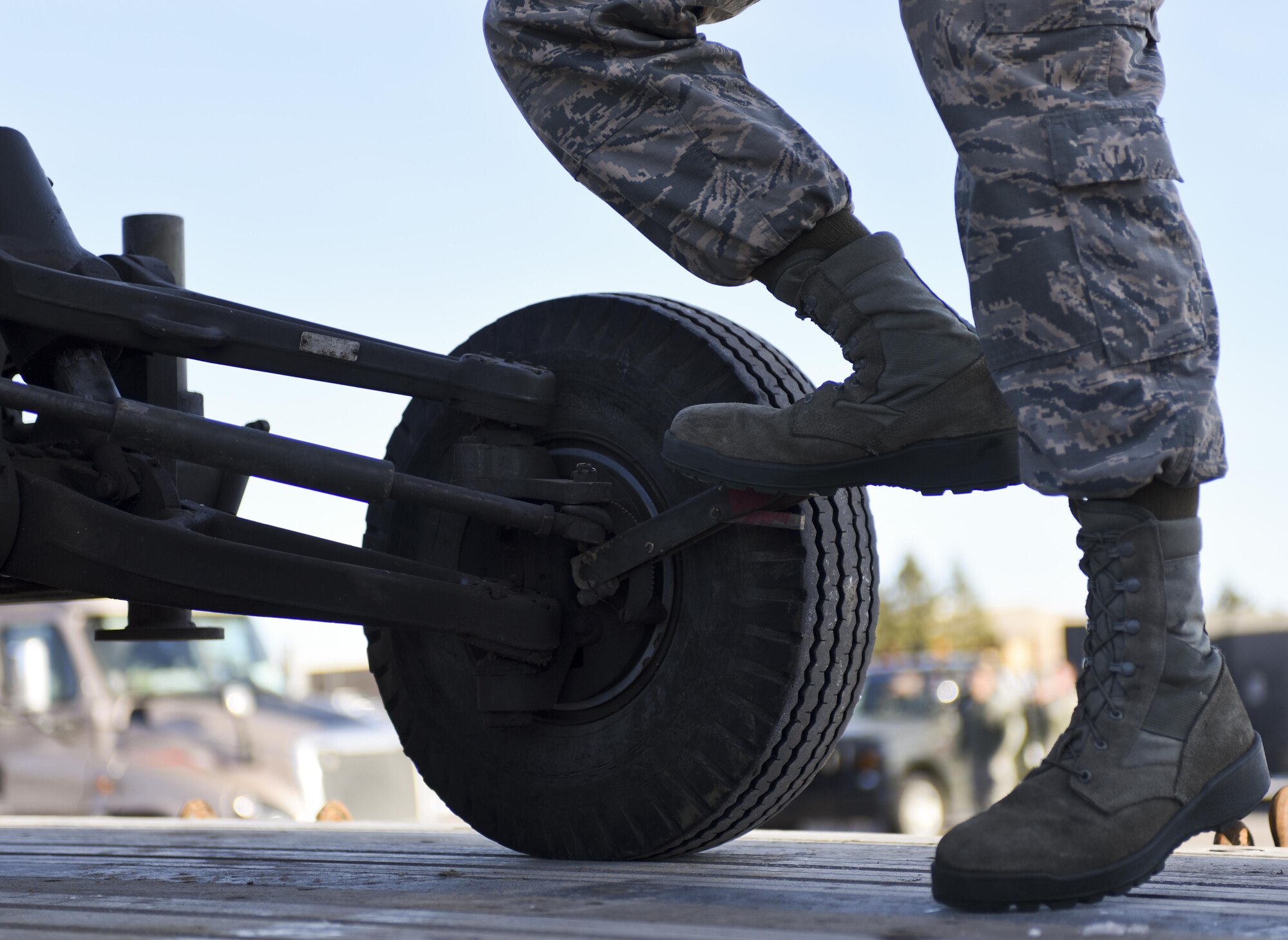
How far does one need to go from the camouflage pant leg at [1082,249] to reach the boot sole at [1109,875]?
32 centimetres

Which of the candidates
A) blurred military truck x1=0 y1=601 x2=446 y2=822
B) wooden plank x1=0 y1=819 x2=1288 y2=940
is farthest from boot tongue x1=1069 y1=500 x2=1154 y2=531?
blurred military truck x1=0 y1=601 x2=446 y2=822

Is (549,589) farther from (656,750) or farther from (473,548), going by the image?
(656,750)

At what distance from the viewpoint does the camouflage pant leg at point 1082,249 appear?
1469 millimetres

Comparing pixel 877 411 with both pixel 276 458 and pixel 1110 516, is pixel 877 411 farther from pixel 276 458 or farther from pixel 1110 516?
pixel 276 458

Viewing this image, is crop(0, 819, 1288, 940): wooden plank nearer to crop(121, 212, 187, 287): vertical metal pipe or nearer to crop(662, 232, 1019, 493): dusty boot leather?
crop(662, 232, 1019, 493): dusty boot leather

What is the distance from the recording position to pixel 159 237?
9.95 feet

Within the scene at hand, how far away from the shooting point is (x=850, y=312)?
1.82 m

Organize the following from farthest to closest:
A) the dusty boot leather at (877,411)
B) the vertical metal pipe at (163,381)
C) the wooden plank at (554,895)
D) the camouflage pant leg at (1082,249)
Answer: the vertical metal pipe at (163,381) → the dusty boot leather at (877,411) → the camouflage pant leg at (1082,249) → the wooden plank at (554,895)

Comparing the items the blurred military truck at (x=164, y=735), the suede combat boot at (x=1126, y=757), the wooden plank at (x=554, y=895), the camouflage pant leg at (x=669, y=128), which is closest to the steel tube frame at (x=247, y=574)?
the wooden plank at (x=554, y=895)

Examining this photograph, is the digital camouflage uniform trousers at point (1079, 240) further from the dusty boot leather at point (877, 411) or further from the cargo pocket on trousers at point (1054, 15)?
the dusty boot leather at point (877, 411)

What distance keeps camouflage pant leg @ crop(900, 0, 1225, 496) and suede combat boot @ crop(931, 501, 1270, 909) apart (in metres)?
0.09

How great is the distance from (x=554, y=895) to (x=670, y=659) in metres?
0.51

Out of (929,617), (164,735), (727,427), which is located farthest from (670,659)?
(929,617)

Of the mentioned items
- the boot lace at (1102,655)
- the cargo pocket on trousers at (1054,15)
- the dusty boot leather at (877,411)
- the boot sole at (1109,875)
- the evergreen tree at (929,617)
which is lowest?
the boot sole at (1109,875)
